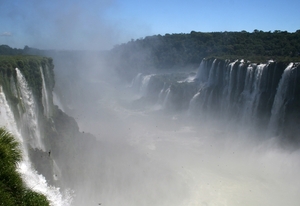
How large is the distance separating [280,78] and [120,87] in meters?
29.0

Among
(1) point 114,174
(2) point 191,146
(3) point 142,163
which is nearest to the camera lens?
(1) point 114,174

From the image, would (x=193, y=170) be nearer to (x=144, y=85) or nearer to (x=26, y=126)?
(x=26, y=126)

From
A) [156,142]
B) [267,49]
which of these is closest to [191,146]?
[156,142]

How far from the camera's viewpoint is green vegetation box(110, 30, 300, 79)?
31.6 m

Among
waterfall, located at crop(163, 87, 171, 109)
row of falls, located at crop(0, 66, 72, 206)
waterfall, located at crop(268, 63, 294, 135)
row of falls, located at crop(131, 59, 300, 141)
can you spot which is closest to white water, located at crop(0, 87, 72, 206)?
row of falls, located at crop(0, 66, 72, 206)

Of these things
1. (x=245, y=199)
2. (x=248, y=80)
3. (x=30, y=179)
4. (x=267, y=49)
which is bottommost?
(x=245, y=199)

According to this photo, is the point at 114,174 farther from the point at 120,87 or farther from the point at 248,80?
the point at 120,87

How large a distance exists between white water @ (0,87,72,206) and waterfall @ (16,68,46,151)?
1278 mm

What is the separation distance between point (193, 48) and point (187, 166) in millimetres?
34098

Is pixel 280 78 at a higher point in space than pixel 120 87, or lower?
higher

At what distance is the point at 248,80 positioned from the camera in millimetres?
18531

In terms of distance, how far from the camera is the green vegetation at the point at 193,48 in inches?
1246

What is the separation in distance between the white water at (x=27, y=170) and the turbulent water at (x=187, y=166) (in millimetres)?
1104

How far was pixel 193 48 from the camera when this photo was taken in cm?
4572
